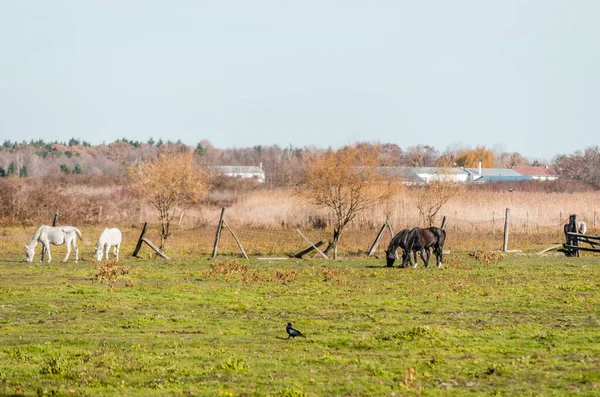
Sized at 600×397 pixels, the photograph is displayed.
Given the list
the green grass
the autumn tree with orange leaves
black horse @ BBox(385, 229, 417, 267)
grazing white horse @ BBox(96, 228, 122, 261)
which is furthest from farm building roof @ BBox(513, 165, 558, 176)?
the green grass

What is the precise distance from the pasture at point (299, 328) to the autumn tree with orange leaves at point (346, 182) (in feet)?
42.6

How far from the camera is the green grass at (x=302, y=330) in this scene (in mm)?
11953

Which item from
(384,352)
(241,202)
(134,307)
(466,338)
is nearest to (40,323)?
(134,307)

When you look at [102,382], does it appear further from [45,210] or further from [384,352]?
[45,210]

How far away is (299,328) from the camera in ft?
56.3

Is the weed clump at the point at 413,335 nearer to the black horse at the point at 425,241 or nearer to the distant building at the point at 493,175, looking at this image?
the black horse at the point at 425,241

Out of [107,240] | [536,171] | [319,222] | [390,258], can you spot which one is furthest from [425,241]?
[536,171]

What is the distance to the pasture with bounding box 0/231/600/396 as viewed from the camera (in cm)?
1198

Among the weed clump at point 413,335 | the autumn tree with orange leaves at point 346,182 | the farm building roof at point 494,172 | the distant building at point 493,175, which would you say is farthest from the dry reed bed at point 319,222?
the farm building roof at point 494,172

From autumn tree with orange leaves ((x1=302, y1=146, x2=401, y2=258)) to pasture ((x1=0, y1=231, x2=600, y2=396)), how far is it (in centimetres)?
1300

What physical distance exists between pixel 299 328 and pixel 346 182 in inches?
1025

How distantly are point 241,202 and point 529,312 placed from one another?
44.5 meters

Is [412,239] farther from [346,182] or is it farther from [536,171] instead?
[536,171]

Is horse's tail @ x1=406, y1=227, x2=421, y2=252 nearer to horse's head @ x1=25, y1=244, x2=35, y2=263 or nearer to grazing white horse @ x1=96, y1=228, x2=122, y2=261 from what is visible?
grazing white horse @ x1=96, y1=228, x2=122, y2=261
